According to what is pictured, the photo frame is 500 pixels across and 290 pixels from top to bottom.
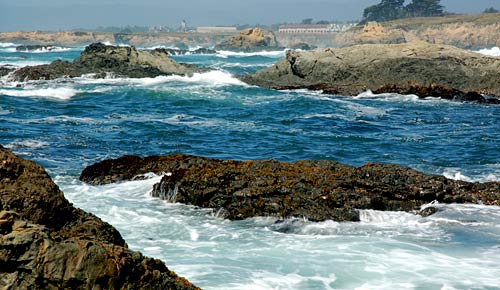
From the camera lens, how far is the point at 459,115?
901 inches

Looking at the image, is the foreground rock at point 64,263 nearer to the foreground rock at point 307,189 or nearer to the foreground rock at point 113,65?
the foreground rock at point 307,189

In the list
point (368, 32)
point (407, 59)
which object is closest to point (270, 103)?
point (407, 59)

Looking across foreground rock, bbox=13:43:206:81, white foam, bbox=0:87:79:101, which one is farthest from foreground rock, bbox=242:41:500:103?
white foam, bbox=0:87:79:101

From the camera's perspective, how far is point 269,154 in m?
14.7

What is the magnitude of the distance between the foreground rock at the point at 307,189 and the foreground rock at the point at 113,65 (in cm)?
2538

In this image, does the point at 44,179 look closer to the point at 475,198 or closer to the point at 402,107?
the point at 475,198

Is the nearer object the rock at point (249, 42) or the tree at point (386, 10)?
the rock at point (249, 42)

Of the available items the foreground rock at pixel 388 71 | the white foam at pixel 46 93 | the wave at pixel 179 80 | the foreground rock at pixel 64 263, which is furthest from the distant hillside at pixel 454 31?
the foreground rock at pixel 64 263

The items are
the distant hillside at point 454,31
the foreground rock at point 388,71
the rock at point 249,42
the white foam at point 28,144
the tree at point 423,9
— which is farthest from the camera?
the tree at point 423,9

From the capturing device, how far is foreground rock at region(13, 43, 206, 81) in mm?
33406

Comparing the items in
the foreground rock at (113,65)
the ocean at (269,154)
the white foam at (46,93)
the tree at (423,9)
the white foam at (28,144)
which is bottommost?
the ocean at (269,154)

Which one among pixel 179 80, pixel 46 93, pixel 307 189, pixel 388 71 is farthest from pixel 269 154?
pixel 179 80

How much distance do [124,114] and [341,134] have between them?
26.4 feet

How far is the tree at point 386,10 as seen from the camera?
497 ft
